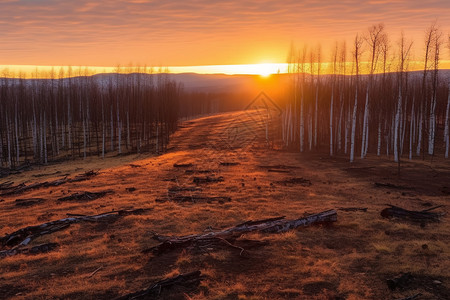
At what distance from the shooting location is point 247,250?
11570mm

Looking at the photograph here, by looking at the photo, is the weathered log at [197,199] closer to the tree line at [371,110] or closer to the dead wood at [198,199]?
the dead wood at [198,199]

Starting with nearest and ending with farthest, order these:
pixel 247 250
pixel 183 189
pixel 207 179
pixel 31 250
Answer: pixel 247 250
pixel 31 250
pixel 183 189
pixel 207 179

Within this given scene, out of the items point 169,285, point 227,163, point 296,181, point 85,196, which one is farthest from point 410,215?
point 227,163

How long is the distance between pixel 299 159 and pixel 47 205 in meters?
28.7

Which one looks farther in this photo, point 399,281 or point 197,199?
point 197,199

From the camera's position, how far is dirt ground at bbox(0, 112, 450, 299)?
9.01 meters

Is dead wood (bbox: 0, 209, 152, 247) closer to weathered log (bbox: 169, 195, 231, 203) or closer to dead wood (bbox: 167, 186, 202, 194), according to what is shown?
weathered log (bbox: 169, 195, 231, 203)

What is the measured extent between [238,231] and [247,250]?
1.39 m

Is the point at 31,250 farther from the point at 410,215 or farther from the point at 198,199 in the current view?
the point at 410,215

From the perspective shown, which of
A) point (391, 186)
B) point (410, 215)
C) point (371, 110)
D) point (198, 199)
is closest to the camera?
point (410, 215)

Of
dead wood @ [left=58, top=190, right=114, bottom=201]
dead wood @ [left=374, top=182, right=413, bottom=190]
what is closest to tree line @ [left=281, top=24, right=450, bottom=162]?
dead wood @ [left=374, top=182, right=413, bottom=190]

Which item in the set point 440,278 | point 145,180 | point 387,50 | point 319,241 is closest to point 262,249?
point 319,241

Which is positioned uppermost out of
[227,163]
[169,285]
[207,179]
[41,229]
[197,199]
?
[169,285]

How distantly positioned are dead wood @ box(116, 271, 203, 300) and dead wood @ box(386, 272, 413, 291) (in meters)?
5.33
